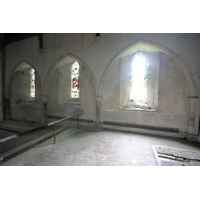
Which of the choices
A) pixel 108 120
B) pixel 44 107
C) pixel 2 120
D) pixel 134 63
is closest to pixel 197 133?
pixel 108 120

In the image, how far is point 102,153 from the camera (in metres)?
2.46

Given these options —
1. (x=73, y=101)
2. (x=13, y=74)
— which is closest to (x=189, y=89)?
(x=73, y=101)

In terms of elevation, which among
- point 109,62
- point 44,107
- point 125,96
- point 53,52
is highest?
point 53,52

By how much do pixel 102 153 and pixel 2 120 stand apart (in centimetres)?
760

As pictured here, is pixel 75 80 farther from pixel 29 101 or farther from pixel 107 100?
pixel 29 101

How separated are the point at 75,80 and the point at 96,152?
4098 millimetres

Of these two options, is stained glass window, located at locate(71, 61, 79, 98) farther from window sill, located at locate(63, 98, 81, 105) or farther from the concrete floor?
the concrete floor

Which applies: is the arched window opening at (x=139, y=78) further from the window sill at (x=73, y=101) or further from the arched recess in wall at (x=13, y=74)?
the arched recess in wall at (x=13, y=74)

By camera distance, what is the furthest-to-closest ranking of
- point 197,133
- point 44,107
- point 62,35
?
point 44,107 < point 62,35 < point 197,133

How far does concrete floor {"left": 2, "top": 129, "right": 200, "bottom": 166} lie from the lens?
211 cm

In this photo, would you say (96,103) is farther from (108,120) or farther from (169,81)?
(169,81)

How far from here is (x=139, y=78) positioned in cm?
427

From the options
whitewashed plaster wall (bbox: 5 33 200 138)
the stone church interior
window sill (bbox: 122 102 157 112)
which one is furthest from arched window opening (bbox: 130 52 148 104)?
whitewashed plaster wall (bbox: 5 33 200 138)

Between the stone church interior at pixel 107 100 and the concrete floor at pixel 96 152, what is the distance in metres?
0.02
